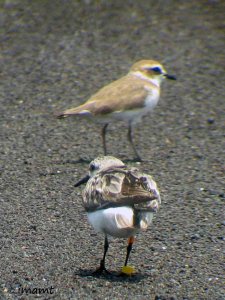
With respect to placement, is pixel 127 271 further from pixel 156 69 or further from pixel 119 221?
pixel 156 69

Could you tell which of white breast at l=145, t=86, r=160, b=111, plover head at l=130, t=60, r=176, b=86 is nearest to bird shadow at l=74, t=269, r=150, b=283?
white breast at l=145, t=86, r=160, b=111

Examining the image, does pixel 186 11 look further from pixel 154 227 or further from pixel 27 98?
pixel 154 227

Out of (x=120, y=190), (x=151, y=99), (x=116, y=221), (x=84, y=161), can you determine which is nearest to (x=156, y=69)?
(x=151, y=99)

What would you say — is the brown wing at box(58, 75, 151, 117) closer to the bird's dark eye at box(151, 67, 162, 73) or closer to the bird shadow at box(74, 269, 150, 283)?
the bird's dark eye at box(151, 67, 162, 73)

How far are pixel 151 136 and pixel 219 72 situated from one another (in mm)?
3059

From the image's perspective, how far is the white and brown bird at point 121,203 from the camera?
273 inches

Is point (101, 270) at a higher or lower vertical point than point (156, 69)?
higher

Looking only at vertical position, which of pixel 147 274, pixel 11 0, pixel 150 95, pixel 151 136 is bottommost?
pixel 11 0

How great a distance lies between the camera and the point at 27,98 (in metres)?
13.2

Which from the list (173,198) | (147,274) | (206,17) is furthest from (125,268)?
(206,17)

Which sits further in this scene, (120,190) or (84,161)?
(84,161)

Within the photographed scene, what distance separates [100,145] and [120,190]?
4.51 meters

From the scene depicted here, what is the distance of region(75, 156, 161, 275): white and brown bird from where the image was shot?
22.7ft

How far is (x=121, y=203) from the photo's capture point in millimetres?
6945
